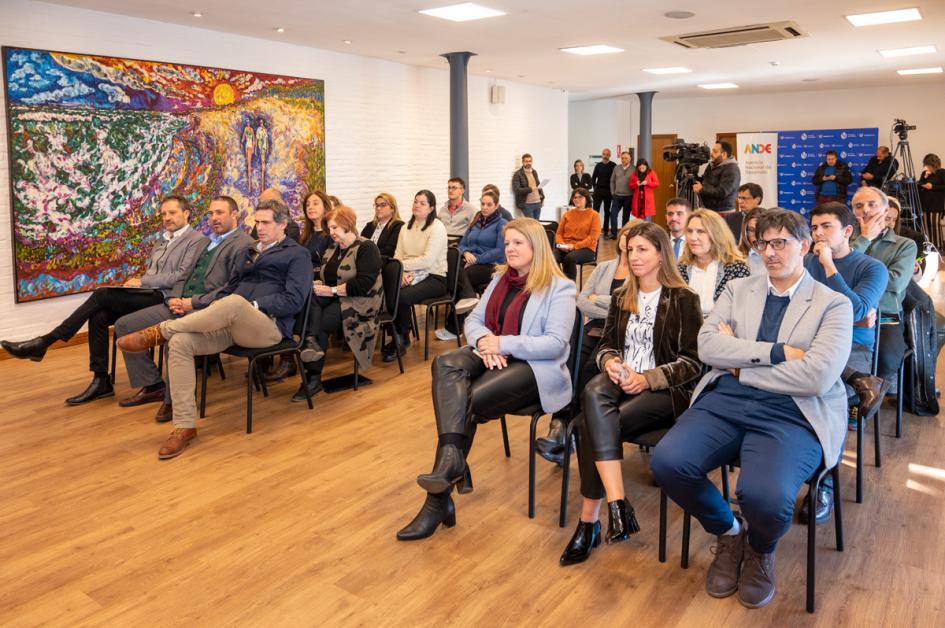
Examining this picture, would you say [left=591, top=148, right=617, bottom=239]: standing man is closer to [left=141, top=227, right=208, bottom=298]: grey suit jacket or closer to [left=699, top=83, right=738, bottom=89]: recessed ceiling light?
[left=699, top=83, right=738, bottom=89]: recessed ceiling light

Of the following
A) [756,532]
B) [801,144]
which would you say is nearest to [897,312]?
[756,532]

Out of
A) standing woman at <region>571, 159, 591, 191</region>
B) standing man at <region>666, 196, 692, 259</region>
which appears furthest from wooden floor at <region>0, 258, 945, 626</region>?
standing woman at <region>571, 159, 591, 191</region>

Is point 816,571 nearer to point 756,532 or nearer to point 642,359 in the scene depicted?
point 756,532

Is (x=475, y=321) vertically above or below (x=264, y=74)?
below

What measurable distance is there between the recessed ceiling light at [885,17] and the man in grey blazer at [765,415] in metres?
5.81

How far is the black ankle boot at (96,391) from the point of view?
192 inches

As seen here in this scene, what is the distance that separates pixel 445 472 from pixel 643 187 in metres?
11.9

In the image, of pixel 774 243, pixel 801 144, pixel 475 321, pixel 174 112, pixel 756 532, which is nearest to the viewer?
pixel 756 532

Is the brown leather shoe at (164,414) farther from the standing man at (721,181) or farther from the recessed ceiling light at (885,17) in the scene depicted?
the recessed ceiling light at (885,17)

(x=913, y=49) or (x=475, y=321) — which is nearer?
(x=475, y=321)

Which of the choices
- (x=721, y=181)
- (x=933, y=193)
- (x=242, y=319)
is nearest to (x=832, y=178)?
(x=933, y=193)

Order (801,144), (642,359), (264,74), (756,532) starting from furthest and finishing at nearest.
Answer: (801,144) < (264,74) < (642,359) < (756,532)

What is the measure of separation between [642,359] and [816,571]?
3.16ft

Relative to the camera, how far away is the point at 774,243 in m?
2.69
